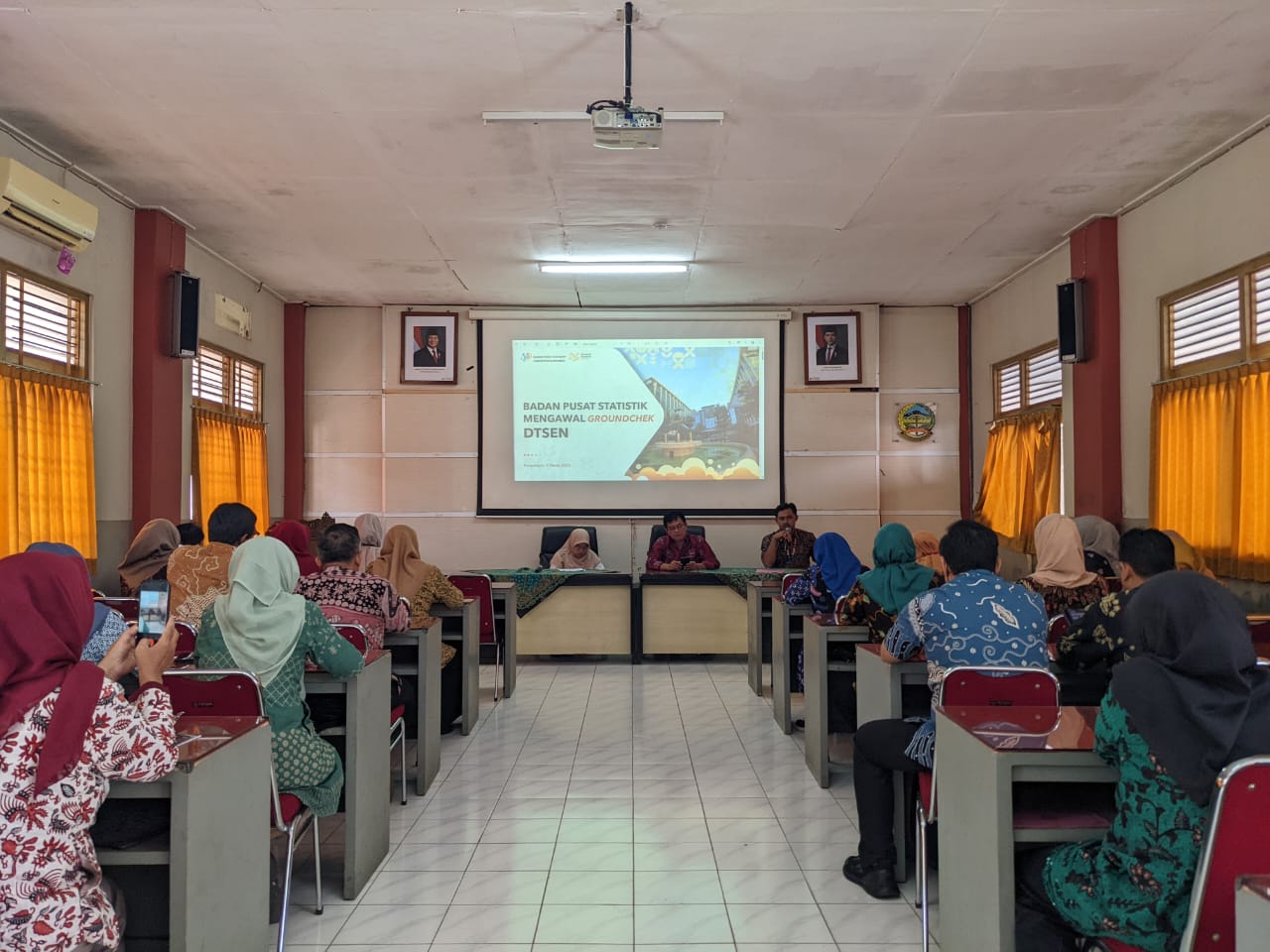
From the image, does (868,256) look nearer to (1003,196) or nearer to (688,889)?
(1003,196)

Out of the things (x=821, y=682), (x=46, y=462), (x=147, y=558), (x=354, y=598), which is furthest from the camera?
(x=147, y=558)

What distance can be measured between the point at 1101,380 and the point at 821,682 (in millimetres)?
3492

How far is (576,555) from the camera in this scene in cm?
838

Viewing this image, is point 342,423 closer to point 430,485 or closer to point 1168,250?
point 430,485

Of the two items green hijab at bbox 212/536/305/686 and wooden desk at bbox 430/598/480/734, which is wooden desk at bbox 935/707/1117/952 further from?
wooden desk at bbox 430/598/480/734

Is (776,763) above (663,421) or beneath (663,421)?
beneath

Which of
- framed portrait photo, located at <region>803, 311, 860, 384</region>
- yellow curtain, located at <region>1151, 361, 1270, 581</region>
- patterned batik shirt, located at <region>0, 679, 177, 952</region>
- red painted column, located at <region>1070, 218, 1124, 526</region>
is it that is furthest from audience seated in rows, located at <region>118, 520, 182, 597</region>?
framed portrait photo, located at <region>803, 311, 860, 384</region>

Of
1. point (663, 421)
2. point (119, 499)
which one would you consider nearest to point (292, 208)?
point (119, 499)

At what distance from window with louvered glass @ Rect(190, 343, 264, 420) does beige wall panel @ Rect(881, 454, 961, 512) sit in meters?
5.91

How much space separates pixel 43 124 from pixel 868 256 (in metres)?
5.53

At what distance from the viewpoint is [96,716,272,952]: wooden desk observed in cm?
200

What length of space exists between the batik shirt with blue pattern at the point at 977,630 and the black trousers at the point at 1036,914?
2.23 feet

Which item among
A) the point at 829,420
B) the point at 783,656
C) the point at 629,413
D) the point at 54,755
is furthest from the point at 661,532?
the point at 54,755

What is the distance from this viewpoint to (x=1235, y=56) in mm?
4102
